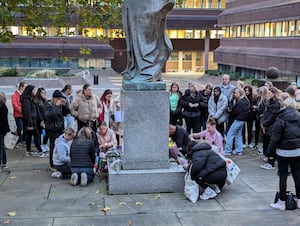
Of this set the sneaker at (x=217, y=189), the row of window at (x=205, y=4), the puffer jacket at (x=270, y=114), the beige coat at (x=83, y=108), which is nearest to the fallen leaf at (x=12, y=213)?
the sneaker at (x=217, y=189)

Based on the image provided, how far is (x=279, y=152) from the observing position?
7.70 meters

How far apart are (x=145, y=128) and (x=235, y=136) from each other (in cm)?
437

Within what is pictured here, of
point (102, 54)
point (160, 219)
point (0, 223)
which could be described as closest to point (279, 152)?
point (160, 219)

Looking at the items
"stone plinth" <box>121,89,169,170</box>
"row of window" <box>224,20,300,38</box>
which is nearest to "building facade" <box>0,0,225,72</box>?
"row of window" <box>224,20,300,38</box>

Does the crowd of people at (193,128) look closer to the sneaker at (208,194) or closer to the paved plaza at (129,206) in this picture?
the sneaker at (208,194)

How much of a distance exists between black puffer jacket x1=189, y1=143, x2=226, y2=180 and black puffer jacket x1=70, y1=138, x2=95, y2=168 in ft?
7.10

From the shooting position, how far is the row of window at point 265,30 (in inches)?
1289

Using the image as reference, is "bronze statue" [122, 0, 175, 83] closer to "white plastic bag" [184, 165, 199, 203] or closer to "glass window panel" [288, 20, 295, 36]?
"white plastic bag" [184, 165, 199, 203]

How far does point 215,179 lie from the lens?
8.34 metres

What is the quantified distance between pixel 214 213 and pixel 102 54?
155ft

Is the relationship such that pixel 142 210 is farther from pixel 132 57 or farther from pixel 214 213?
pixel 132 57

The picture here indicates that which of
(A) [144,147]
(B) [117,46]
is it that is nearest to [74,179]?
(A) [144,147]

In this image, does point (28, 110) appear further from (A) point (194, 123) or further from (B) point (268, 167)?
(B) point (268, 167)

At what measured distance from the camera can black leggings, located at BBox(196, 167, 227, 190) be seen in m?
8.24
